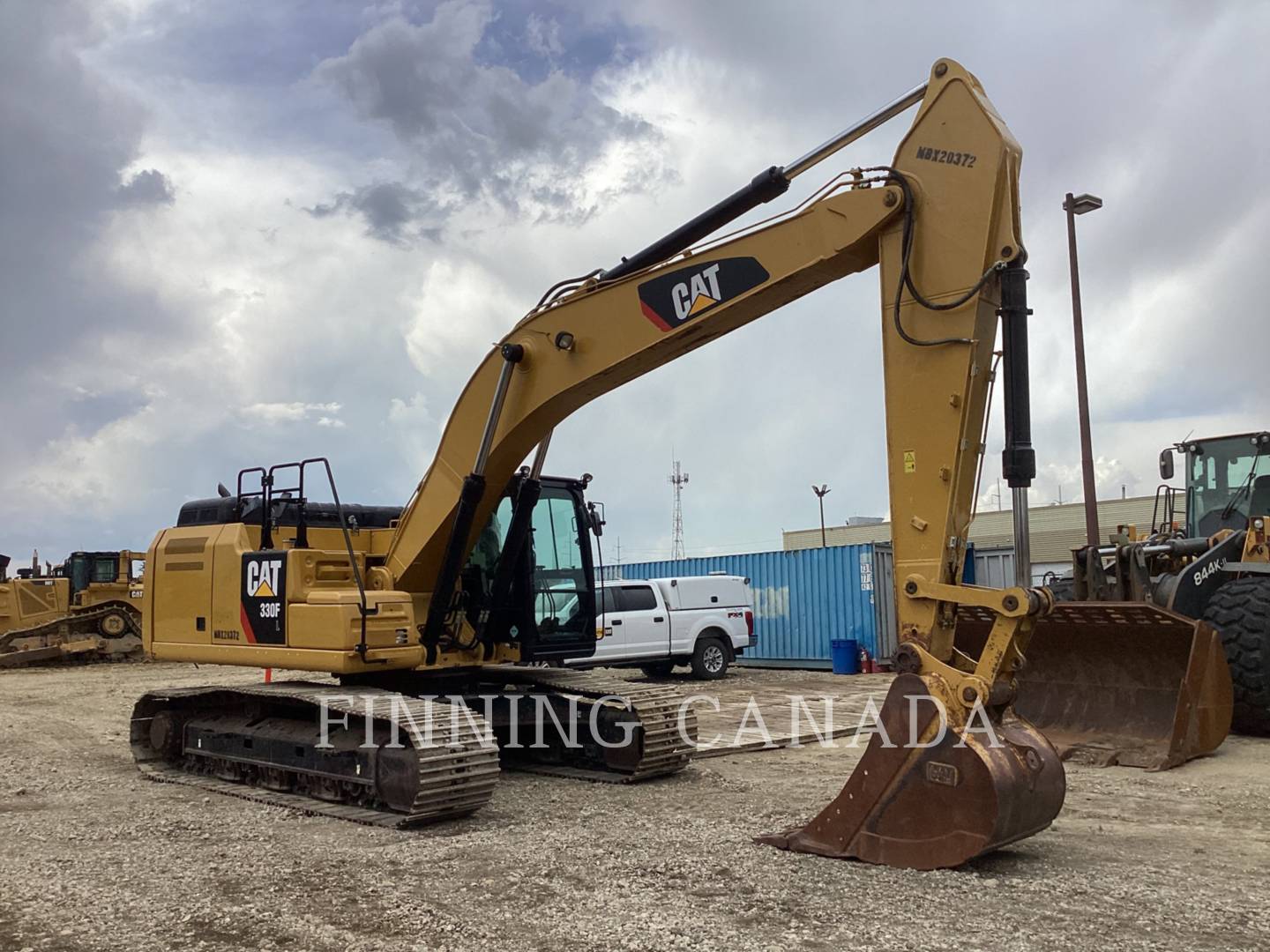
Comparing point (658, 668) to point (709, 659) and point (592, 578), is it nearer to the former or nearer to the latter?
point (709, 659)

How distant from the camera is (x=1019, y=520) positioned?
18.7 feet

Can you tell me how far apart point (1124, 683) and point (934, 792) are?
15.8ft

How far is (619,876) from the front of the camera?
5.80 m

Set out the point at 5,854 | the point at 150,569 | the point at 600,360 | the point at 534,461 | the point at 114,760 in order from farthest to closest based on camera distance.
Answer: the point at 114,760 < the point at 150,569 < the point at 534,461 < the point at 600,360 < the point at 5,854

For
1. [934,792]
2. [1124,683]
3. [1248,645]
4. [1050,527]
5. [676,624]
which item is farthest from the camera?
[1050,527]

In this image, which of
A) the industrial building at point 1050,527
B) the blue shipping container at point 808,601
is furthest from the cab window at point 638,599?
the industrial building at point 1050,527

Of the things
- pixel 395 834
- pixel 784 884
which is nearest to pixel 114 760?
pixel 395 834

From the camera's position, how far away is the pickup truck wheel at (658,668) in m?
18.7

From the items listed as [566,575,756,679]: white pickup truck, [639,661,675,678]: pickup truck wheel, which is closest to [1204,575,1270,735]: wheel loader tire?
[566,575,756,679]: white pickup truck

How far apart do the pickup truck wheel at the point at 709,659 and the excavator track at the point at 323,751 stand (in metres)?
10.4

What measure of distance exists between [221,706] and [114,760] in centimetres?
202

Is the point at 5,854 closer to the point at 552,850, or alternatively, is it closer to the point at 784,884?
the point at 552,850

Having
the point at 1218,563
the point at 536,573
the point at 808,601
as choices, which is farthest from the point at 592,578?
the point at 808,601

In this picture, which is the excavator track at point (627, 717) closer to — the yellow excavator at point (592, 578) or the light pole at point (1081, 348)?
the yellow excavator at point (592, 578)
